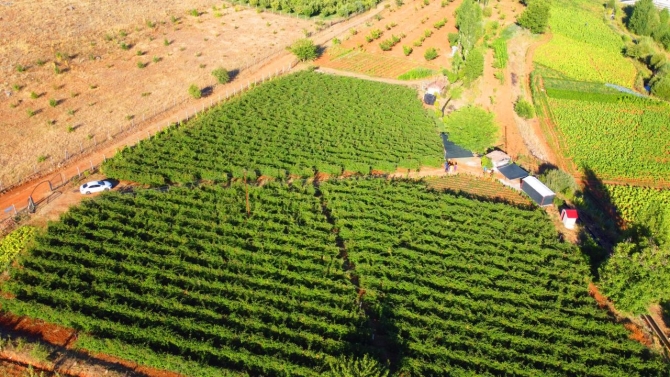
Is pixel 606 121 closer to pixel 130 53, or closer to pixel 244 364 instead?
pixel 244 364

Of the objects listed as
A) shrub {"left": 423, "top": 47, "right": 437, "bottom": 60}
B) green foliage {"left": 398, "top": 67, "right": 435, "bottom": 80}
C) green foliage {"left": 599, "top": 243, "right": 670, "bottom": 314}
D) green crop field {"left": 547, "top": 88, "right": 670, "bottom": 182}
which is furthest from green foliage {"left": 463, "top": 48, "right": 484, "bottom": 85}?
green foliage {"left": 599, "top": 243, "right": 670, "bottom": 314}

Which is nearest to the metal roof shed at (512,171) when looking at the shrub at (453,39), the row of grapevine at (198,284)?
the row of grapevine at (198,284)

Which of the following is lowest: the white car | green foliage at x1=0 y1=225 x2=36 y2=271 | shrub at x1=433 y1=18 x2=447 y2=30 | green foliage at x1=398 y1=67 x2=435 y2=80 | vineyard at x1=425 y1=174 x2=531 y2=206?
vineyard at x1=425 y1=174 x2=531 y2=206

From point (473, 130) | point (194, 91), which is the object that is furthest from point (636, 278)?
point (194, 91)

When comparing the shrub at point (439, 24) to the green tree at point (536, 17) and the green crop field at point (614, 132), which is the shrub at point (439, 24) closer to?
the green tree at point (536, 17)

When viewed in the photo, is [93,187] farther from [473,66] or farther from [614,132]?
[614,132]

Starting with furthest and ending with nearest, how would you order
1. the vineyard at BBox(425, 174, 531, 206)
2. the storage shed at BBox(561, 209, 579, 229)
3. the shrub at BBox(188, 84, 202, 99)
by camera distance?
the shrub at BBox(188, 84, 202, 99), the vineyard at BBox(425, 174, 531, 206), the storage shed at BBox(561, 209, 579, 229)

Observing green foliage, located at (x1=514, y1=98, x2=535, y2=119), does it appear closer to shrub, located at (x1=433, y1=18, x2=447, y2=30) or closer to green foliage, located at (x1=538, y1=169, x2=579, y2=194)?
green foliage, located at (x1=538, y1=169, x2=579, y2=194)
